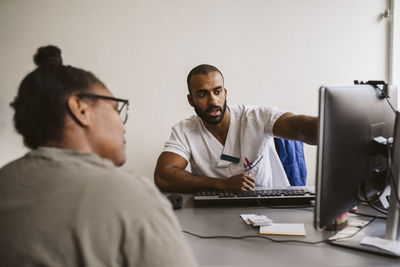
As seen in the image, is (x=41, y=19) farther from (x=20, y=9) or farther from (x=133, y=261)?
(x=133, y=261)

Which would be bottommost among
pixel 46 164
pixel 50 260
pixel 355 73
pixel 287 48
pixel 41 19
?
pixel 50 260

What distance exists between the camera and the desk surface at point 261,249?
2.61 ft

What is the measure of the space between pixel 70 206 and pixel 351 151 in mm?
670

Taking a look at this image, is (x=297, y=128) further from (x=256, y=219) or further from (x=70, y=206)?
(x=70, y=206)

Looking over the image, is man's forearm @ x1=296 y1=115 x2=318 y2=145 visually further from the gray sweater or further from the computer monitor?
the gray sweater

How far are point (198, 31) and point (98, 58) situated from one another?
761mm

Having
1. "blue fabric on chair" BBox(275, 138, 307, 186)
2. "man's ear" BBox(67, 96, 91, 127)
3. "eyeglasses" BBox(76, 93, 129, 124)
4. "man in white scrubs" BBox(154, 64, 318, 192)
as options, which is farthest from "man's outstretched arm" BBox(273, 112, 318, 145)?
"man's ear" BBox(67, 96, 91, 127)

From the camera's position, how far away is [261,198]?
126cm

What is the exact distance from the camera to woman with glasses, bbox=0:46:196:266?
1.69 feet

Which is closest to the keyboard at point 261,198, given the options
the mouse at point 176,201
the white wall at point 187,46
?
the mouse at point 176,201

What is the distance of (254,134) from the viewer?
177 centimetres

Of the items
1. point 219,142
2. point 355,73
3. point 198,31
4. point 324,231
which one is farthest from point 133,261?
point 355,73

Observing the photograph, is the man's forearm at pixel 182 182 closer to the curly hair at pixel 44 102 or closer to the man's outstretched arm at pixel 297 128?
the man's outstretched arm at pixel 297 128

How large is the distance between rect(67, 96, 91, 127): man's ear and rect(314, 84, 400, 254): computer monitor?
0.51 metres
